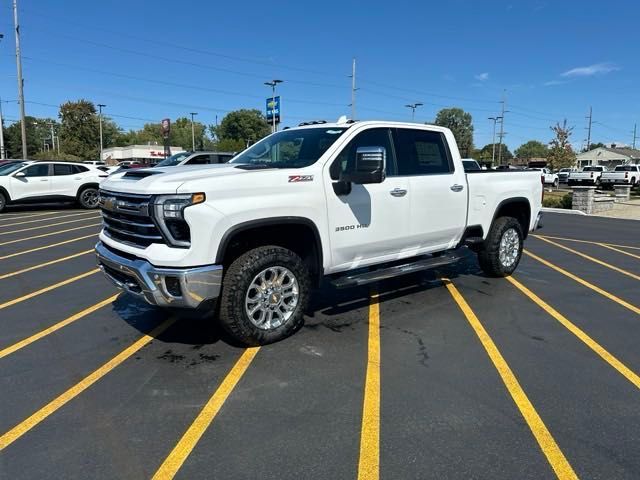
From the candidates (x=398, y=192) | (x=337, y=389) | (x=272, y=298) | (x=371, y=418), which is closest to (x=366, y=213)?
(x=398, y=192)

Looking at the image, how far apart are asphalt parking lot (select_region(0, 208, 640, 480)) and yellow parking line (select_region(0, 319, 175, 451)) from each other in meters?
0.01

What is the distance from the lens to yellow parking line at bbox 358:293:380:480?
264cm

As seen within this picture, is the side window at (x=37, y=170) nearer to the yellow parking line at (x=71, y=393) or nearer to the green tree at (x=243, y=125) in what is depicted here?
the yellow parking line at (x=71, y=393)

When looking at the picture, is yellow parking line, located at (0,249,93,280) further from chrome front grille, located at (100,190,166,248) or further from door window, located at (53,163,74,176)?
door window, located at (53,163,74,176)

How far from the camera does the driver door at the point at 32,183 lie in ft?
47.5

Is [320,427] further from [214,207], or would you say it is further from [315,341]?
[214,207]

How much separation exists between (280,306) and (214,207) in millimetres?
1134

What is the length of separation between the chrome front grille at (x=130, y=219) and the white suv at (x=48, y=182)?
1232 centimetres

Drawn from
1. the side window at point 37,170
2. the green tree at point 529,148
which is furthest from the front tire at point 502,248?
the green tree at point 529,148

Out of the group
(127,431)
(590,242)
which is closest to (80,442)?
(127,431)

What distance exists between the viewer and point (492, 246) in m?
6.48

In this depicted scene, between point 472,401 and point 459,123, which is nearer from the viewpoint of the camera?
point 472,401

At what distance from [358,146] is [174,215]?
2.04 m

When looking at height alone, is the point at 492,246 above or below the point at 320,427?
above
